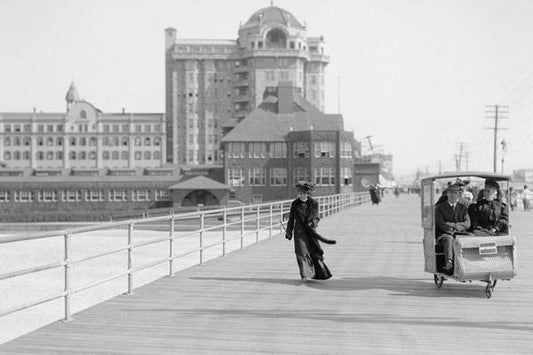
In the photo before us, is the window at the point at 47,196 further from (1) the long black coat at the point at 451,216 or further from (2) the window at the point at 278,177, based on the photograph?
(1) the long black coat at the point at 451,216

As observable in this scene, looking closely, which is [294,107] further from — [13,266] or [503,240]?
[503,240]

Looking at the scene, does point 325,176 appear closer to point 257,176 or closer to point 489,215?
point 257,176

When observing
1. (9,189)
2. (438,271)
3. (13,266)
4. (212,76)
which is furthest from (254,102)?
(438,271)

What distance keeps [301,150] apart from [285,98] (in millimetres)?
8297

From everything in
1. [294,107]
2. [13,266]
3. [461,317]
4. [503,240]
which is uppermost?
[294,107]

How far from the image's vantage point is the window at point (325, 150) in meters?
90.3

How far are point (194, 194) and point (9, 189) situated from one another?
27752mm

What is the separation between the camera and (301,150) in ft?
300

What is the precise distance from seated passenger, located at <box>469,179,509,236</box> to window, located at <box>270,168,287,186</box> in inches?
3173

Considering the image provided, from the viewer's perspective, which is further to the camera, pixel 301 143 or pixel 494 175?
pixel 301 143

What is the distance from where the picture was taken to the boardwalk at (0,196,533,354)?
7.81m

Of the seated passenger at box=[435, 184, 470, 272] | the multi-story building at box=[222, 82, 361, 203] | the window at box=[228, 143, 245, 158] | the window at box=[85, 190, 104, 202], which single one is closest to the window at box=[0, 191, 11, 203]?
the window at box=[85, 190, 104, 202]

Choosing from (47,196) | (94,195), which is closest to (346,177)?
(94,195)

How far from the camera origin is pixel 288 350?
7590 millimetres
